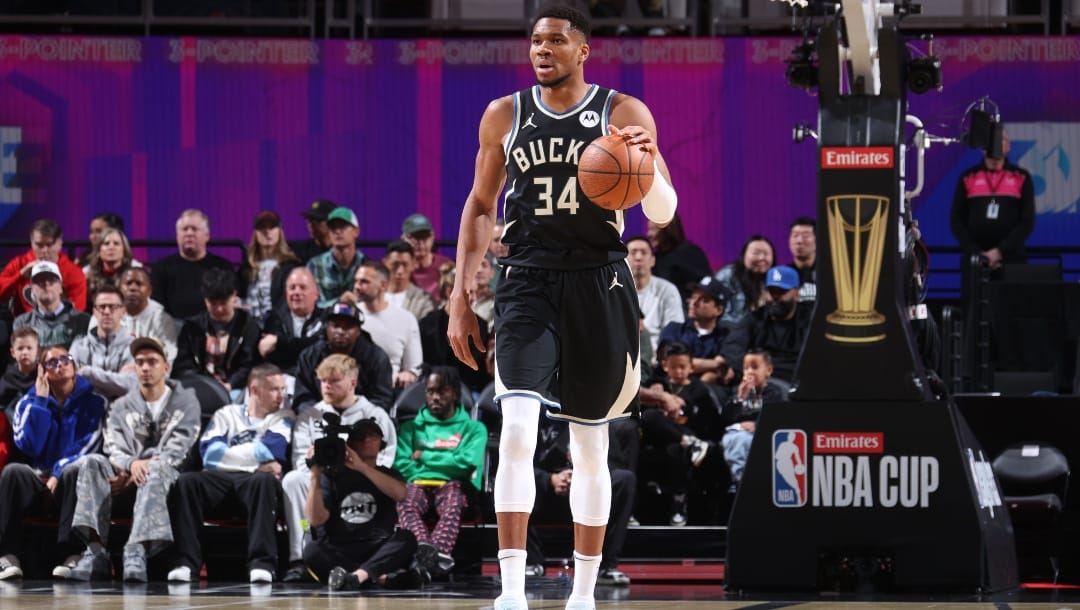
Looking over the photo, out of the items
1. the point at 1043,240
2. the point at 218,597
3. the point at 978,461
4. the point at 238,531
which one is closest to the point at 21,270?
the point at 238,531

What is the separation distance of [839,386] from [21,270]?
707 cm

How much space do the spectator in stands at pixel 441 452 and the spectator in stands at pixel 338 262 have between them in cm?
238

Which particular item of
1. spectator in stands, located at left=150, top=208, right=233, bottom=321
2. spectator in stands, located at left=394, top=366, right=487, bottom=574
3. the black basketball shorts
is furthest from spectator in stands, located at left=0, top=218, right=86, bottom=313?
the black basketball shorts

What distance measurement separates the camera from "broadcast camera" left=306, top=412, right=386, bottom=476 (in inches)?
387

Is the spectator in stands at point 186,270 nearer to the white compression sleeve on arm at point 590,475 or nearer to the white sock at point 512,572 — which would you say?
the white compression sleeve on arm at point 590,475

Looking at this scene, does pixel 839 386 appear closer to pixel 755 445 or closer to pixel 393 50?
pixel 755 445

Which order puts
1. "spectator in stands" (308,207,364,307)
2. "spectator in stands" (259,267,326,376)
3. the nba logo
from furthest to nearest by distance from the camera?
1. "spectator in stands" (308,207,364,307)
2. "spectator in stands" (259,267,326,376)
3. the nba logo

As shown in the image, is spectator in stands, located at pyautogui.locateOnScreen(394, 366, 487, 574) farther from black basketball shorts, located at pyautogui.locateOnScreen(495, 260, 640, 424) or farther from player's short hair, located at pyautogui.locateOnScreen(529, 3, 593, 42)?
player's short hair, located at pyautogui.locateOnScreen(529, 3, 593, 42)

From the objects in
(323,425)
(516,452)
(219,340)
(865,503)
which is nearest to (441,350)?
(219,340)

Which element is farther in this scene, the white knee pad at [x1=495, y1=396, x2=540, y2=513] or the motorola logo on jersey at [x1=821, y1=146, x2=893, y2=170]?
the motorola logo on jersey at [x1=821, y1=146, x2=893, y2=170]

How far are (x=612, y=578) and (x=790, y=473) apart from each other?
1.45 metres

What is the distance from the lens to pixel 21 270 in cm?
1279

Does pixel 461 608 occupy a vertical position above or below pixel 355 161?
below

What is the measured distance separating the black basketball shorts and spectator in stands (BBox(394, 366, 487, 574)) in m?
4.16
